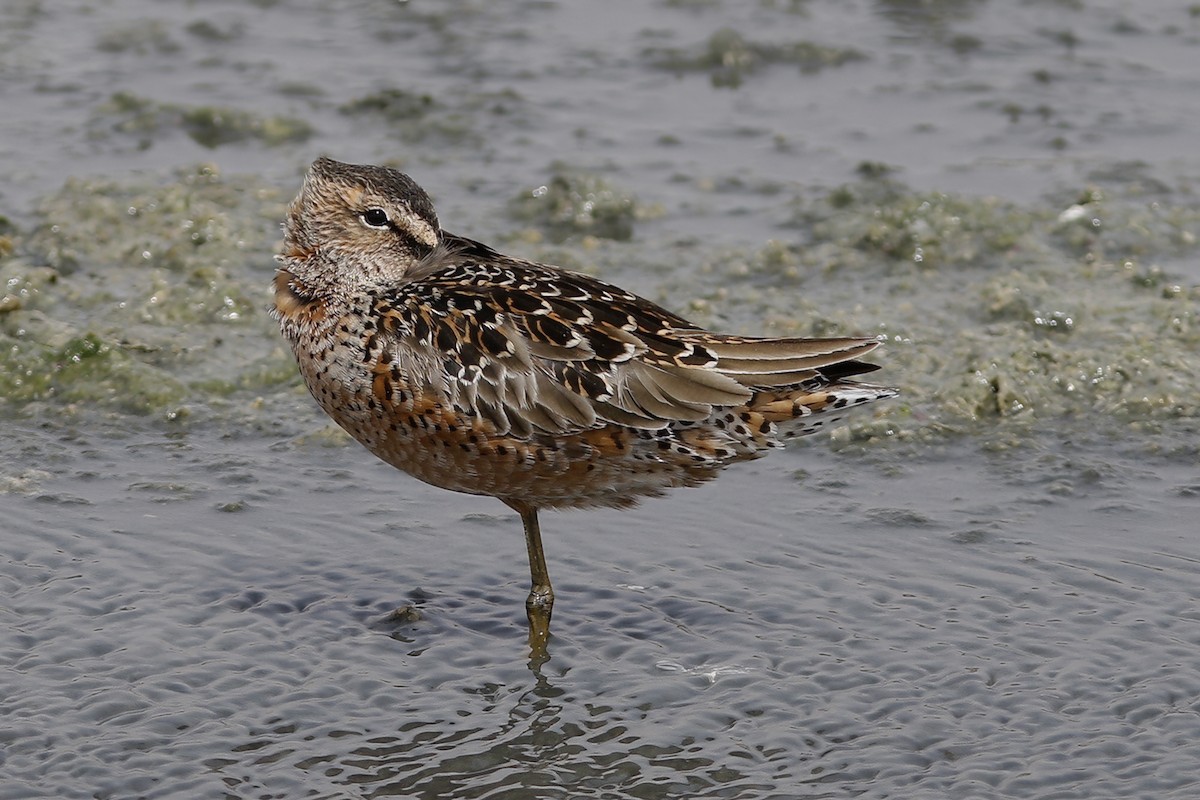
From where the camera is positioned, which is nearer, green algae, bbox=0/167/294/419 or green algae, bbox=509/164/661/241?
green algae, bbox=0/167/294/419

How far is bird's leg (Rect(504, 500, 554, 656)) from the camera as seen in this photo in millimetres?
5277

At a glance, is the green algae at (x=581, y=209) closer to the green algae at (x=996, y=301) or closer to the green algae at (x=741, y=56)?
the green algae at (x=996, y=301)

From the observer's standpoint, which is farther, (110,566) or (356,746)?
(110,566)

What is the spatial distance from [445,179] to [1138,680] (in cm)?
473

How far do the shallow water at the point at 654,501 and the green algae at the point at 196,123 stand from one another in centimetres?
3

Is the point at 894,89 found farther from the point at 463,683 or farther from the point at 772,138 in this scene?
the point at 463,683

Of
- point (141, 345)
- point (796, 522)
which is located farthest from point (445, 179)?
point (796, 522)

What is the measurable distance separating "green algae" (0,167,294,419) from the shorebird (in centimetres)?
172

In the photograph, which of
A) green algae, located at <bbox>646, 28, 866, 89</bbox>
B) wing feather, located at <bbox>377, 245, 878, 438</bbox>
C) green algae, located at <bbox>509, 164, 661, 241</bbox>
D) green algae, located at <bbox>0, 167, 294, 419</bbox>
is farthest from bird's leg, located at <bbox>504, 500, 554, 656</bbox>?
green algae, located at <bbox>646, 28, 866, 89</bbox>

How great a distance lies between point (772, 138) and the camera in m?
9.07

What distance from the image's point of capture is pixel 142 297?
7250 mm

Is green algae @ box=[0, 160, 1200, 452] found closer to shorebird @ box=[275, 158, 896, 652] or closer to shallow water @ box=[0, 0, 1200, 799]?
shallow water @ box=[0, 0, 1200, 799]

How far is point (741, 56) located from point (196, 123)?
314 cm

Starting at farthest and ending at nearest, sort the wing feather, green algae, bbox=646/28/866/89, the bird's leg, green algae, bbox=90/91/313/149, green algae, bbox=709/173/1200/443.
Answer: green algae, bbox=646/28/866/89, green algae, bbox=90/91/313/149, green algae, bbox=709/173/1200/443, the bird's leg, the wing feather
